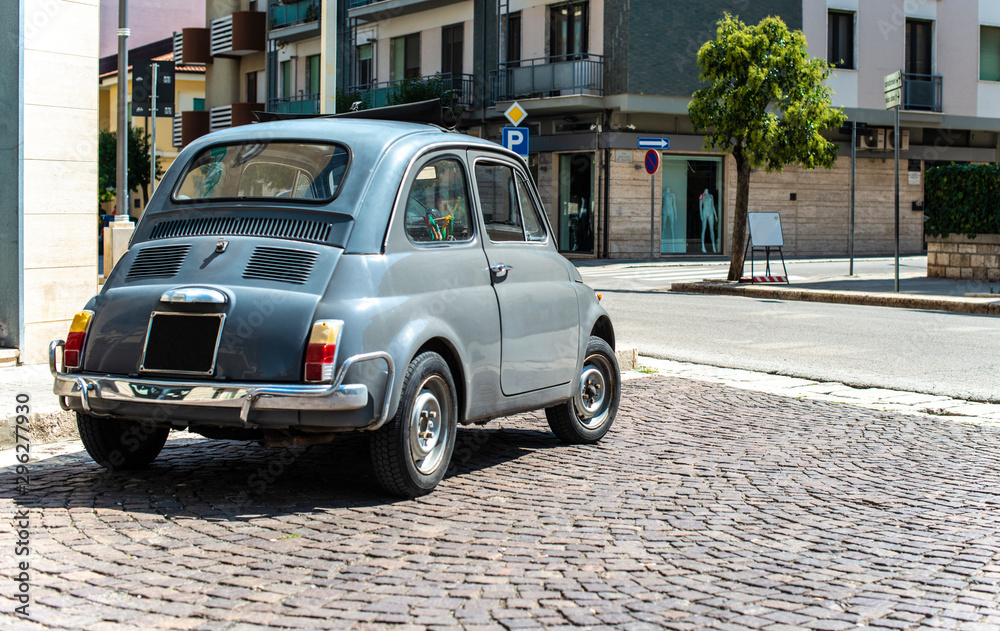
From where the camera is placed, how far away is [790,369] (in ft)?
34.6

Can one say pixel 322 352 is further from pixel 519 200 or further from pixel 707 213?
pixel 707 213

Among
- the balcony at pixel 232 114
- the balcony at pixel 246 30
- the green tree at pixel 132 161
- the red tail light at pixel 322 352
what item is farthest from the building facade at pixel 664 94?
the red tail light at pixel 322 352

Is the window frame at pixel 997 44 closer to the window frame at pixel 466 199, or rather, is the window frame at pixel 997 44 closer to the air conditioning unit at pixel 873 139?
the air conditioning unit at pixel 873 139

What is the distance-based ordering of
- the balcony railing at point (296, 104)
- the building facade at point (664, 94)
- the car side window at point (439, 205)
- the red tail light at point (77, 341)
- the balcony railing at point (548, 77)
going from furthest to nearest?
the balcony railing at point (296, 104) < the building facade at point (664, 94) < the balcony railing at point (548, 77) < the car side window at point (439, 205) < the red tail light at point (77, 341)

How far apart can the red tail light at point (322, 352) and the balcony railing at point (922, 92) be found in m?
35.7

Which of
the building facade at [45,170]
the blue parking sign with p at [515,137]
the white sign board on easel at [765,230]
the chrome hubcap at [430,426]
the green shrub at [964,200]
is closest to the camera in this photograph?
the chrome hubcap at [430,426]

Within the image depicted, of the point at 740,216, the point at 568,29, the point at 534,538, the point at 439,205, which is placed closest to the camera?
the point at 534,538

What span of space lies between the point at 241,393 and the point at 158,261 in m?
0.95

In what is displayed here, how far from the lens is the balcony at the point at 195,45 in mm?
50250

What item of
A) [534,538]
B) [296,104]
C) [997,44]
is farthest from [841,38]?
[534,538]

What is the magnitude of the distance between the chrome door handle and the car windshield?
988 mm

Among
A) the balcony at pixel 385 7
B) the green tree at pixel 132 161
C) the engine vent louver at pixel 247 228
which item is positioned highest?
the balcony at pixel 385 7

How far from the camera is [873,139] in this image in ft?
124

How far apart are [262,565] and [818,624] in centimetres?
196
